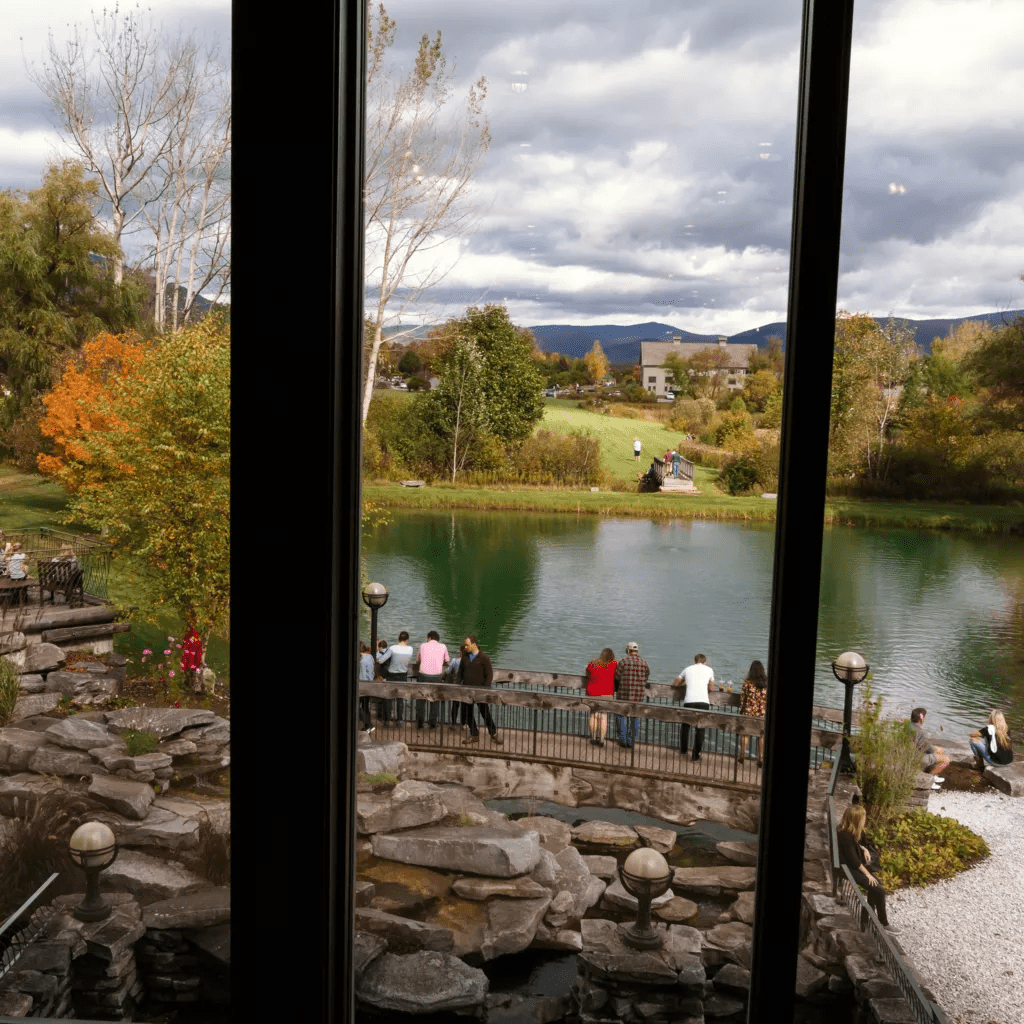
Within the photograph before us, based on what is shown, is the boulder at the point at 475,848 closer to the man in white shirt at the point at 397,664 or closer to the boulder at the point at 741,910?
the man in white shirt at the point at 397,664

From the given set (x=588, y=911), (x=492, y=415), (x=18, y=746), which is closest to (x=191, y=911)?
(x=18, y=746)

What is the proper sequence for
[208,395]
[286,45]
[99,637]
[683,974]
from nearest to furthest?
1. [286,45]
2. [683,974]
3. [208,395]
4. [99,637]

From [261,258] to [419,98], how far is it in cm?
78

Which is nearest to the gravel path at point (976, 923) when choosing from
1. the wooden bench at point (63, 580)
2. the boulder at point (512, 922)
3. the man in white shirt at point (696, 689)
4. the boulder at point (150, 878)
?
the man in white shirt at point (696, 689)

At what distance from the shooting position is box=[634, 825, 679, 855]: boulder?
214cm

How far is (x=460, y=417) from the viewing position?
7.40ft

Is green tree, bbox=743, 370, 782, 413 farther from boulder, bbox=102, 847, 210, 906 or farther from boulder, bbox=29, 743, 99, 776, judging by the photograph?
boulder, bbox=29, 743, 99, 776

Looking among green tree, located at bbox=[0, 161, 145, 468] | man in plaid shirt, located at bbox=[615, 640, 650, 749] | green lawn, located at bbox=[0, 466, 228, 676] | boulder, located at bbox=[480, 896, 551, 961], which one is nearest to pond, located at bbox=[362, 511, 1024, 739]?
man in plaid shirt, located at bbox=[615, 640, 650, 749]

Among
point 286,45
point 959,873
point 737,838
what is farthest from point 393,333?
point 959,873

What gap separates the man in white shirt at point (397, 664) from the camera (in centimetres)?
Result: 207

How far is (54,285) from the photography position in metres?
2.36

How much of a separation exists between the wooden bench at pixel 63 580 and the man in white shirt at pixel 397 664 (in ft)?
3.33

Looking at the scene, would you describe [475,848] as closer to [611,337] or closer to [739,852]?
[739,852]

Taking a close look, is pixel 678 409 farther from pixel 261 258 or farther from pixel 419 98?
pixel 261 258
